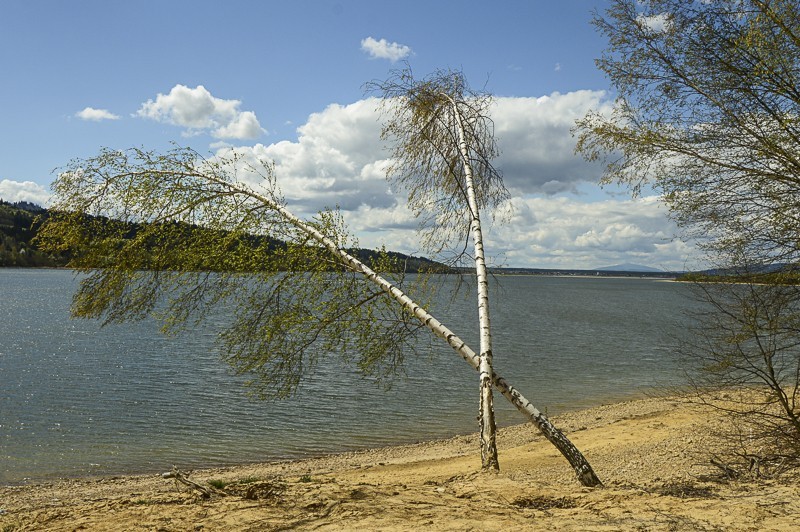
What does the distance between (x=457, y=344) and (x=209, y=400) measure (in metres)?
16.6

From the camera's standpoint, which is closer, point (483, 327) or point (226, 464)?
point (483, 327)

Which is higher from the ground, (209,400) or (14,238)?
(14,238)

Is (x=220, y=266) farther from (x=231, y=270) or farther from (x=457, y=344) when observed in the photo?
(x=457, y=344)

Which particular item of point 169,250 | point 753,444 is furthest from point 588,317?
point 169,250

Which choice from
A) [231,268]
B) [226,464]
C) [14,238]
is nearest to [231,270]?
[231,268]

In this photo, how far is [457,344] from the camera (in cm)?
893

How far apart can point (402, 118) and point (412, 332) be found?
4290 mm

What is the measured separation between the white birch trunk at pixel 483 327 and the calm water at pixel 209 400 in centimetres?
85

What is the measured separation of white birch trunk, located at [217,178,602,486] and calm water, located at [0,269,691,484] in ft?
5.98

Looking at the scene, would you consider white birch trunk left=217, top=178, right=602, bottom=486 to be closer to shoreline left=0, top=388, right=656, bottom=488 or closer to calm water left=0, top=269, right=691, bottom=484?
calm water left=0, top=269, right=691, bottom=484

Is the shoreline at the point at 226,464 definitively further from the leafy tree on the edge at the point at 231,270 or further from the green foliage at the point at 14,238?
the green foliage at the point at 14,238

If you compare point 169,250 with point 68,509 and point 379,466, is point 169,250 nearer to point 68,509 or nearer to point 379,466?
point 68,509

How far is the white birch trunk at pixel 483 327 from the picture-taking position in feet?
28.1

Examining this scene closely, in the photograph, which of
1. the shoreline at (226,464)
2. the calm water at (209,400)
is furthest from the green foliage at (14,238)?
the shoreline at (226,464)
